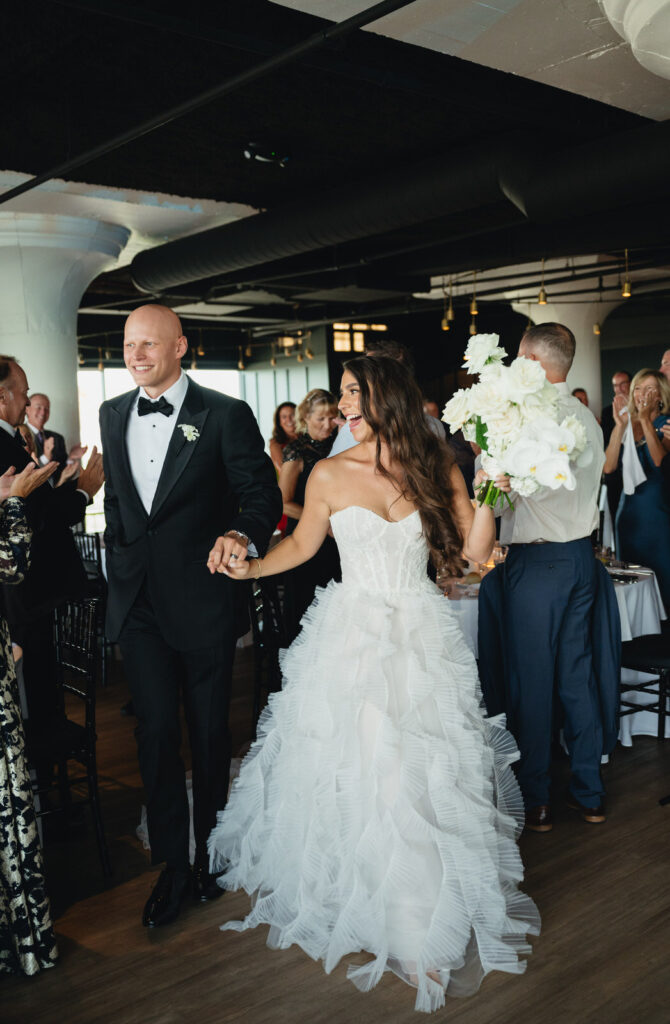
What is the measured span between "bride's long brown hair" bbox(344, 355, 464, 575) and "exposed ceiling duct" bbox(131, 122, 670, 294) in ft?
12.4

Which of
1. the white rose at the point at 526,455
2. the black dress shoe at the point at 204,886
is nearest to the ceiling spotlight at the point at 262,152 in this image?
the white rose at the point at 526,455

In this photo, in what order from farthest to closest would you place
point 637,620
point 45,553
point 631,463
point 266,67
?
point 631,463 < point 637,620 < point 266,67 < point 45,553

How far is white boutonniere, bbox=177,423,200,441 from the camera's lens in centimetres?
298

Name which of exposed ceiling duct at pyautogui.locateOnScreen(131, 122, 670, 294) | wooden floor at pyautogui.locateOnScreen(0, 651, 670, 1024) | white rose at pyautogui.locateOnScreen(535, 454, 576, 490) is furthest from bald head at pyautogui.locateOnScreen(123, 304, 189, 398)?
exposed ceiling duct at pyautogui.locateOnScreen(131, 122, 670, 294)

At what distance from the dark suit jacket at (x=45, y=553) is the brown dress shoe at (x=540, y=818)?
2.14m

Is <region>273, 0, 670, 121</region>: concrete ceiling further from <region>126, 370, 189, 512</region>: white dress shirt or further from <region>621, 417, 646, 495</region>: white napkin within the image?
<region>126, 370, 189, 512</region>: white dress shirt

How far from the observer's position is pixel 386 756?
108 inches

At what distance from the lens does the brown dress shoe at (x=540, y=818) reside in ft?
12.5

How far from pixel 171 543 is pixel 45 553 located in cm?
89

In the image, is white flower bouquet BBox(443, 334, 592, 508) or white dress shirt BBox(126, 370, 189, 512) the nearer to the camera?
white flower bouquet BBox(443, 334, 592, 508)

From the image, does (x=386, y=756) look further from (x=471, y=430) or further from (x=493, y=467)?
(x=471, y=430)

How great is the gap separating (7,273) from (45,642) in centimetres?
653

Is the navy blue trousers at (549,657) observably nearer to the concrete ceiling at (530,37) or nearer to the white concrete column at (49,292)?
the concrete ceiling at (530,37)

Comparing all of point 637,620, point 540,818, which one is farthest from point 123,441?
point 637,620
